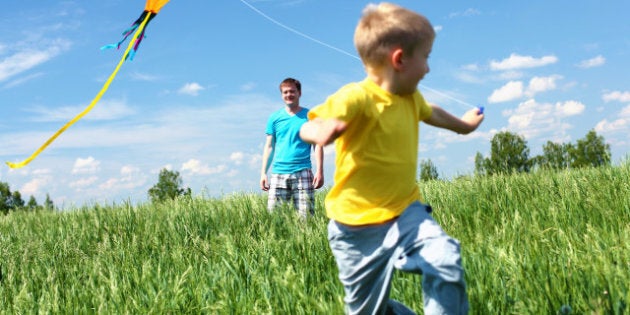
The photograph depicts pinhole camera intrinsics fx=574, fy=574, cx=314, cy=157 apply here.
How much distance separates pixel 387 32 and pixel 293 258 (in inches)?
78.9

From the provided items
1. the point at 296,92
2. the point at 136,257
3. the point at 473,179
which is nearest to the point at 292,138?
the point at 296,92

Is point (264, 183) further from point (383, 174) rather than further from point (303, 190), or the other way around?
point (383, 174)

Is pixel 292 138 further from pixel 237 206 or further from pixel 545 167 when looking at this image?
pixel 545 167

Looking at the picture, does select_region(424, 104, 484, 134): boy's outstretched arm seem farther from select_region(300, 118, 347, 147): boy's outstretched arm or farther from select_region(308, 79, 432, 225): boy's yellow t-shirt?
select_region(300, 118, 347, 147): boy's outstretched arm

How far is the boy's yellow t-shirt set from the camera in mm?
2162

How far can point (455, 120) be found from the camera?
2564 millimetres

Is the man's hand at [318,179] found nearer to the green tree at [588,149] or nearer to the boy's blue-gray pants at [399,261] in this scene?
the boy's blue-gray pants at [399,261]

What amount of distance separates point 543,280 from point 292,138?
3.19 metres

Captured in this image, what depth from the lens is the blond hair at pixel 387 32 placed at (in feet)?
6.82

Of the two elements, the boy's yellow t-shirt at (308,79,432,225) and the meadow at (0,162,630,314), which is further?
the meadow at (0,162,630,314)

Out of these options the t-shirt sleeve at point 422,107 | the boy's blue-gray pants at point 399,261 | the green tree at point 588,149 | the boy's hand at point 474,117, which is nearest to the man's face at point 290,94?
the boy's hand at point 474,117

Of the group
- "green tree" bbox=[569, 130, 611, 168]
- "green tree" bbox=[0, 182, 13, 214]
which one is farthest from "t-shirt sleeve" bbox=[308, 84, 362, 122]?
"green tree" bbox=[569, 130, 611, 168]

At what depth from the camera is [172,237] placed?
16.8 feet

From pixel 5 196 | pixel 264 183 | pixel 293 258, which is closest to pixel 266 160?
pixel 264 183
